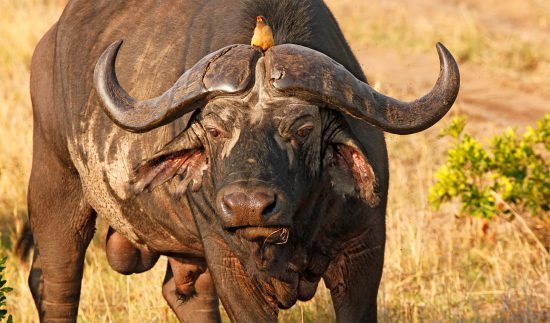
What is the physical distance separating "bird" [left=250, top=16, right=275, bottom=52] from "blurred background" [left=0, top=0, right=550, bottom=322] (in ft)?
4.34

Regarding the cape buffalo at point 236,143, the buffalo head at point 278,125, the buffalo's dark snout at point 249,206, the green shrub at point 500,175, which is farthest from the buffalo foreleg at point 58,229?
the green shrub at point 500,175

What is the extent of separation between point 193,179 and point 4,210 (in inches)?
160

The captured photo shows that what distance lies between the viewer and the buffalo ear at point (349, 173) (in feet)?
14.7

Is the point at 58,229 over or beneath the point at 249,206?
over

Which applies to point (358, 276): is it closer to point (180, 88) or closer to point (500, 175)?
point (180, 88)

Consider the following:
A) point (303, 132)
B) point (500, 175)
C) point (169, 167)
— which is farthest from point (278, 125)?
point (500, 175)

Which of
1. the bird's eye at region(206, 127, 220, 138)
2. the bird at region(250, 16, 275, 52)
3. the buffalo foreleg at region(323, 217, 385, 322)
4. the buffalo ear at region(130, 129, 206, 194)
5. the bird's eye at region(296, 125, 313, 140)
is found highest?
the bird at region(250, 16, 275, 52)

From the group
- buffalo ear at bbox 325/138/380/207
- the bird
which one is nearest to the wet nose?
buffalo ear at bbox 325/138/380/207

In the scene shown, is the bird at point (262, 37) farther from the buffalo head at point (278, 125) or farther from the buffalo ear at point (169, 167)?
the buffalo ear at point (169, 167)

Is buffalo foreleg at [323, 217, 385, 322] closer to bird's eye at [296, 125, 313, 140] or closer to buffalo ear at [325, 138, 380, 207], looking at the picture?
buffalo ear at [325, 138, 380, 207]

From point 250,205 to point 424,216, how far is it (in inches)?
171

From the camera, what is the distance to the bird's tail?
7188 millimetres

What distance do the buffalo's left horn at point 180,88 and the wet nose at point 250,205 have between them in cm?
47

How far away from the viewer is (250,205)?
396cm
